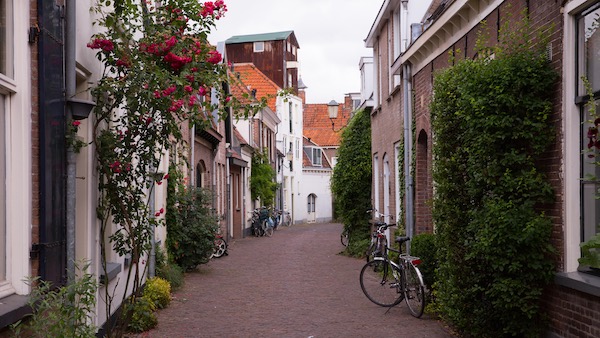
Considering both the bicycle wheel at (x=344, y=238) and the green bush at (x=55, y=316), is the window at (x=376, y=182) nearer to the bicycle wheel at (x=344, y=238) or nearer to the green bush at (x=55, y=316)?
the bicycle wheel at (x=344, y=238)

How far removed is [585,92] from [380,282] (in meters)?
6.00

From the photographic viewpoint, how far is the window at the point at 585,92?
632 cm

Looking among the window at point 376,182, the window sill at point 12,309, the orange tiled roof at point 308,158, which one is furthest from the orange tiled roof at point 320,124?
the window sill at point 12,309

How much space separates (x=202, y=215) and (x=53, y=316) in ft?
37.7

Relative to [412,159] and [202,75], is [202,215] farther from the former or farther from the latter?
[202,75]

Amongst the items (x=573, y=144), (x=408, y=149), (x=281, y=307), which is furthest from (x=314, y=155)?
(x=573, y=144)

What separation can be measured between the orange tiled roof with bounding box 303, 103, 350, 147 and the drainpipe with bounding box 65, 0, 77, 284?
56984 mm

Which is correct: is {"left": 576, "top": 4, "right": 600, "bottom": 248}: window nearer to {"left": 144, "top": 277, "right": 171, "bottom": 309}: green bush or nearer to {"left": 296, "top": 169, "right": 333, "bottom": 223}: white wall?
{"left": 144, "top": 277, "right": 171, "bottom": 309}: green bush

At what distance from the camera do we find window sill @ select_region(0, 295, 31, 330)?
4.73m

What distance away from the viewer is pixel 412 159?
14555 millimetres

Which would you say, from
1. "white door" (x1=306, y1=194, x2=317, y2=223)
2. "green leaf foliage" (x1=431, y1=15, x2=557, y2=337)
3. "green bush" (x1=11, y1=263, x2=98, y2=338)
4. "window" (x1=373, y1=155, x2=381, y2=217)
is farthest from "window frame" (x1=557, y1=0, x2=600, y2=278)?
"white door" (x1=306, y1=194, x2=317, y2=223)

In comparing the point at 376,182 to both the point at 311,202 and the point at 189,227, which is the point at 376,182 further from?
the point at 311,202

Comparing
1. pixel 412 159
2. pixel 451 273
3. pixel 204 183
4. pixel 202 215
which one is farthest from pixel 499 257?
pixel 204 183

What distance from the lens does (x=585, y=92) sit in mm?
6516
